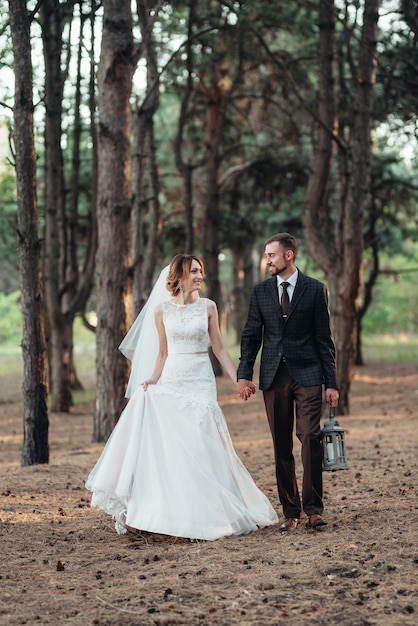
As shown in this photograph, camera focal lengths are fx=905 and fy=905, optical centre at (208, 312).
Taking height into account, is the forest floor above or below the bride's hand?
below

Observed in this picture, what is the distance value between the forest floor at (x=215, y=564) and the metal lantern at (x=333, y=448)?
533 millimetres

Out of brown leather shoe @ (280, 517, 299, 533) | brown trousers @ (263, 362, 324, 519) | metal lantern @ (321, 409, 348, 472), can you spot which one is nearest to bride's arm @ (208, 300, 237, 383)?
brown trousers @ (263, 362, 324, 519)

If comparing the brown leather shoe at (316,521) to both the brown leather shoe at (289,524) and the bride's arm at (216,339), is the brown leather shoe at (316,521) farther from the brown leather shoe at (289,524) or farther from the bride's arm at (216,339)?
the bride's arm at (216,339)

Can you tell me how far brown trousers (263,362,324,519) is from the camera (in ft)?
23.8

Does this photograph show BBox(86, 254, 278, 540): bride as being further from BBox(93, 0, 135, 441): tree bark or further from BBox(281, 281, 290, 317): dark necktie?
BBox(93, 0, 135, 441): tree bark

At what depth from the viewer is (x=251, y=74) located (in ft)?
94.8

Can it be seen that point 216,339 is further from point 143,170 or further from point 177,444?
point 143,170

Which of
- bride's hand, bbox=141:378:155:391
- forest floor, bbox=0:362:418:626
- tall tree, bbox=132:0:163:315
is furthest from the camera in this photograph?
tall tree, bbox=132:0:163:315

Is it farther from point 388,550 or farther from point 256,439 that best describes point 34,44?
point 388,550

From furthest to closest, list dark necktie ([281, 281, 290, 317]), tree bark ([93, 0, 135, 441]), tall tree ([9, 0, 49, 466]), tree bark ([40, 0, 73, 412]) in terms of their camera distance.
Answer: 1. tree bark ([40, 0, 73, 412])
2. tree bark ([93, 0, 135, 441])
3. tall tree ([9, 0, 49, 466])
4. dark necktie ([281, 281, 290, 317])

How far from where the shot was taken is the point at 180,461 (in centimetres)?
745

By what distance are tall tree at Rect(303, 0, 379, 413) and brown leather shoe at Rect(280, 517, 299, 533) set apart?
968cm

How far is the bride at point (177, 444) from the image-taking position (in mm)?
7332

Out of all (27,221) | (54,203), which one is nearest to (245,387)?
(27,221)
